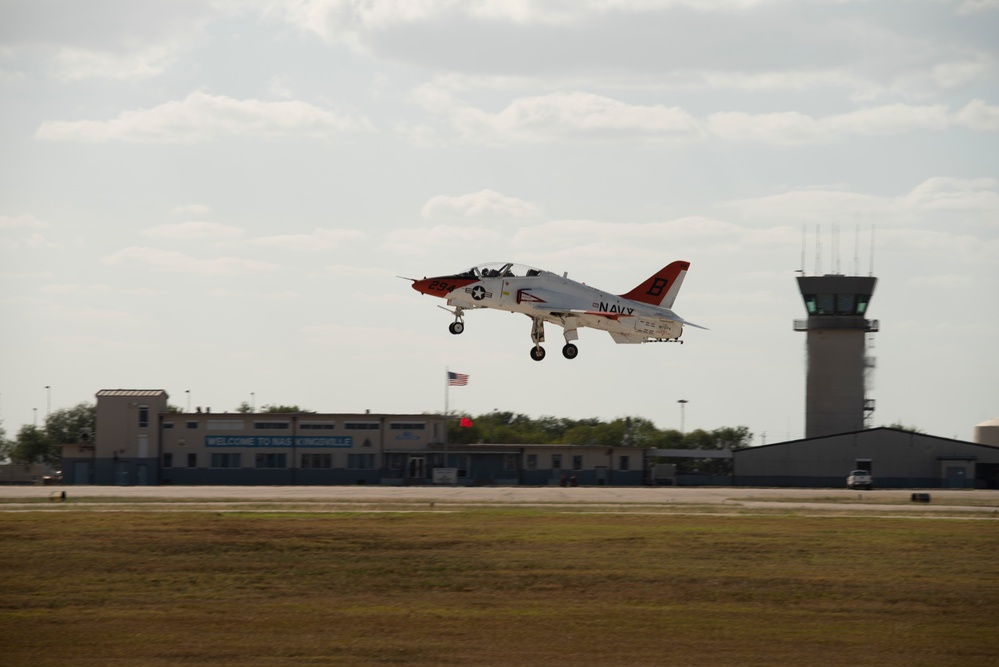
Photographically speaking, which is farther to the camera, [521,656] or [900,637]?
[900,637]

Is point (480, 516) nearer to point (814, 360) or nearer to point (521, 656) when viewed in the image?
point (521, 656)

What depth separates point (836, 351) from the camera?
129375 millimetres

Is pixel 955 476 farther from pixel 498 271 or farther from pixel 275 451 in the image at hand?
pixel 498 271

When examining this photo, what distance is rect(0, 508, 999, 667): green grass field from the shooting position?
35.6m

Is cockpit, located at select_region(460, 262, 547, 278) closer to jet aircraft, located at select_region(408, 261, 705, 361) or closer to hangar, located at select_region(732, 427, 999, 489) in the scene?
jet aircraft, located at select_region(408, 261, 705, 361)

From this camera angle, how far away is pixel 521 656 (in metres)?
34.9

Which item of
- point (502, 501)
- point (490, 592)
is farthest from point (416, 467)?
point (490, 592)

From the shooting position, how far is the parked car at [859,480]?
110 metres

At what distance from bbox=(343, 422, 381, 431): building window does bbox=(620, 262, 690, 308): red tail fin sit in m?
58.8

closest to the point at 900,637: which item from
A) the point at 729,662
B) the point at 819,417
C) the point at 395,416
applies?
the point at 729,662

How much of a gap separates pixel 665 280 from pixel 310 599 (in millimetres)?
26004

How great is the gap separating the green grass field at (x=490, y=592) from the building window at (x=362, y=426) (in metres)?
54.3

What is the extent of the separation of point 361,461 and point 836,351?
50.0 metres

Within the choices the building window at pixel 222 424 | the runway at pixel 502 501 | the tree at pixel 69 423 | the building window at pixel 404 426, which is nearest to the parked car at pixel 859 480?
the runway at pixel 502 501
